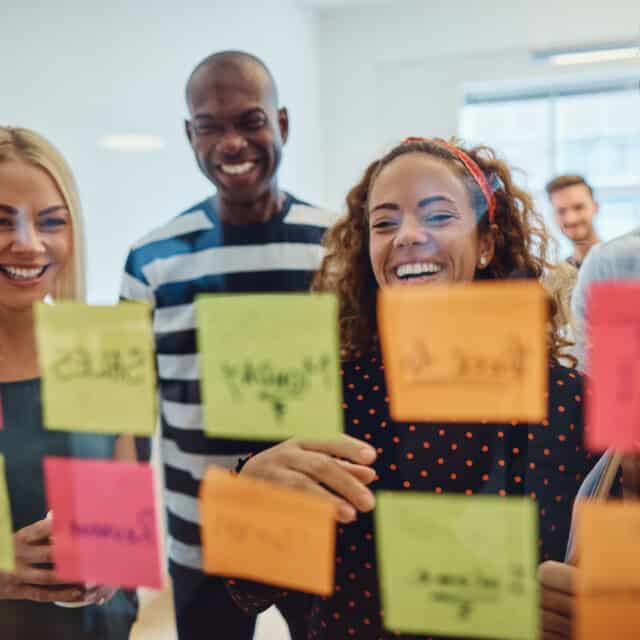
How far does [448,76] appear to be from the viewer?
2.10 ft

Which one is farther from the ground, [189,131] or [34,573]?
[189,131]

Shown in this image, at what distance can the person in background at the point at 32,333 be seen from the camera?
2.02 feet

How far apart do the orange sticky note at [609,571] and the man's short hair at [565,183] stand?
10.3 inches

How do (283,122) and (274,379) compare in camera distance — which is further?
(283,122)

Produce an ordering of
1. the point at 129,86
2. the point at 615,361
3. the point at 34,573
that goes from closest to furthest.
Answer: the point at 615,361, the point at 34,573, the point at 129,86

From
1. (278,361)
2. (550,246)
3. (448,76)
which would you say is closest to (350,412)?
(278,361)

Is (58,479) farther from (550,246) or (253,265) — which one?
(550,246)

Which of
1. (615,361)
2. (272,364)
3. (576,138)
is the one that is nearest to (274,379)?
(272,364)

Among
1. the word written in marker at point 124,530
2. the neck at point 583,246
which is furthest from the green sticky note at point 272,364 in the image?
the neck at point 583,246

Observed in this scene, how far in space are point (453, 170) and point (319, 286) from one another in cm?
15

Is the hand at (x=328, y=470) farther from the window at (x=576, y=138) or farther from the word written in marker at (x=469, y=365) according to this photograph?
the window at (x=576, y=138)

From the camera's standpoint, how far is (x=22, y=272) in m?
0.63

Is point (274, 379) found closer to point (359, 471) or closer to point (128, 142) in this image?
point (359, 471)

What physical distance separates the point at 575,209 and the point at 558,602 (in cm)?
31
